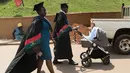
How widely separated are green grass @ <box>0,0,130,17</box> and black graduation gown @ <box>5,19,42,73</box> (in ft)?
44.3

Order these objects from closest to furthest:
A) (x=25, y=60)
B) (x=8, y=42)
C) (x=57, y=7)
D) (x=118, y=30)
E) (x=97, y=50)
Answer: (x=25, y=60) → (x=97, y=50) → (x=118, y=30) → (x=8, y=42) → (x=57, y=7)

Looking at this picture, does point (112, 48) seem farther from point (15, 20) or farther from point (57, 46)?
point (15, 20)

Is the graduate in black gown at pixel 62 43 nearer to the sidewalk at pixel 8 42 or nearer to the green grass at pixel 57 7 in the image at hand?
the sidewalk at pixel 8 42

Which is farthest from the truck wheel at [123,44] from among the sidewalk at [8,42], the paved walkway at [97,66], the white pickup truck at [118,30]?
the sidewalk at [8,42]

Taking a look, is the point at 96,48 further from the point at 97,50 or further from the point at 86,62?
the point at 86,62

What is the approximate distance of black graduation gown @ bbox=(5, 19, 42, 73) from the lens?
725 centimetres

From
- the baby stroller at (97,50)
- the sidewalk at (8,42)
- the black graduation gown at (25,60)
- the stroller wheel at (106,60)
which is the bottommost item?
the sidewalk at (8,42)

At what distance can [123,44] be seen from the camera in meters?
11.1

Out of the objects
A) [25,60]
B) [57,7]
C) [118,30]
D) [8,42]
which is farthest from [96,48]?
[57,7]

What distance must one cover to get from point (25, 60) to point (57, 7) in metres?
16.3

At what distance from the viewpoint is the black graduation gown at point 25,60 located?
725 centimetres

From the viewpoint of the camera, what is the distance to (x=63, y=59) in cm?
1041

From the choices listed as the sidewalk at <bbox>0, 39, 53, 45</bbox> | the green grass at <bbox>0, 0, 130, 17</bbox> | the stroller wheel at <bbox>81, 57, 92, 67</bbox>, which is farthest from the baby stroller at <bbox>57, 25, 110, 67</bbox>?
the green grass at <bbox>0, 0, 130, 17</bbox>

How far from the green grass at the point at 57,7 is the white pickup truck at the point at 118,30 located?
10432 millimetres
